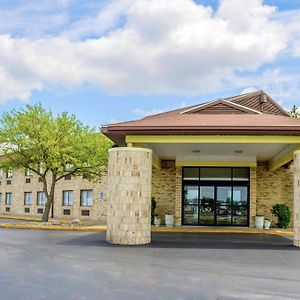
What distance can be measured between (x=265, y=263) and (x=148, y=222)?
529 centimetres

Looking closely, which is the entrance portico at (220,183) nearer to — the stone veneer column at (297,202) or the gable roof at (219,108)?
the gable roof at (219,108)

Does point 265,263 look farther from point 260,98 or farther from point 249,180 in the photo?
point 260,98

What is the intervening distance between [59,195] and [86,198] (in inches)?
134

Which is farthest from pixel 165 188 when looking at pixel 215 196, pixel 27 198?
pixel 27 198

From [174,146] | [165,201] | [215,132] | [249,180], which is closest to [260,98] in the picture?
[249,180]

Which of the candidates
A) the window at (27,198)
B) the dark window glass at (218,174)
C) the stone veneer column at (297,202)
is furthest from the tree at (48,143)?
the window at (27,198)

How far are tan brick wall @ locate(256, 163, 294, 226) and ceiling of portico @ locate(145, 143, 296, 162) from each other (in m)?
1.28

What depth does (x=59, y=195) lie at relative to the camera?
120ft

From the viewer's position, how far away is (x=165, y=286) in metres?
8.54

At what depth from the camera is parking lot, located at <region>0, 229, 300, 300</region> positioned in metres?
8.02

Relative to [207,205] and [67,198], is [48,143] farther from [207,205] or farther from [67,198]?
[67,198]

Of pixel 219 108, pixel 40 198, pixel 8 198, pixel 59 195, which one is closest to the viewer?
pixel 219 108

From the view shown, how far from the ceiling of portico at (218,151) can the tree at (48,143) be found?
433 centimetres

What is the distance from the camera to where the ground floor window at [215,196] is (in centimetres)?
2536
